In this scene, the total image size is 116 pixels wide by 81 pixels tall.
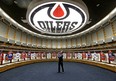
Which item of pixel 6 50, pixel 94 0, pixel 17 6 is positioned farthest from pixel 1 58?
pixel 94 0

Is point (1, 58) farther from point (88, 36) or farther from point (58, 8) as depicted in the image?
point (88, 36)

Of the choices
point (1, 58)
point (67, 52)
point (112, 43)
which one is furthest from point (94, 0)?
point (67, 52)

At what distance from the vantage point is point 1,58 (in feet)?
29.7

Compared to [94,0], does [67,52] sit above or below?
below

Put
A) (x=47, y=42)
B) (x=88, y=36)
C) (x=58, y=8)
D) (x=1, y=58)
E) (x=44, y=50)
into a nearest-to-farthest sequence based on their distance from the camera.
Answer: (x=58, y=8)
(x=1, y=58)
(x=88, y=36)
(x=44, y=50)
(x=47, y=42)

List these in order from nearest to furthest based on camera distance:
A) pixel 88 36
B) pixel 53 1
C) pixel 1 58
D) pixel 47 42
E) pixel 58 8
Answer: pixel 53 1 → pixel 58 8 → pixel 1 58 → pixel 88 36 → pixel 47 42

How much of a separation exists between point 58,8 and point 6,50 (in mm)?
7073

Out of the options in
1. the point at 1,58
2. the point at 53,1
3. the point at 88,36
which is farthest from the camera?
the point at 88,36

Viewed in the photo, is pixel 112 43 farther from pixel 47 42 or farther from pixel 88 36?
pixel 47 42

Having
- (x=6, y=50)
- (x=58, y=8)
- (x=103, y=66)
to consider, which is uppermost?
(x=58, y=8)

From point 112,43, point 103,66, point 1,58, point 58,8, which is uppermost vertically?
point 58,8

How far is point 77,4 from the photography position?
6.45 meters

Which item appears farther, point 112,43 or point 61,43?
point 61,43

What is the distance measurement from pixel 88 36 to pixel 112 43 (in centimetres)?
669
